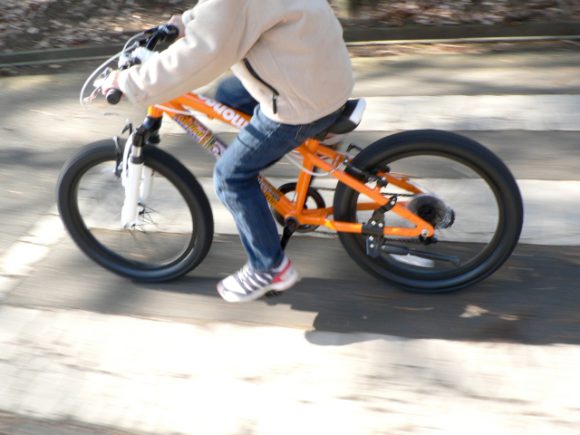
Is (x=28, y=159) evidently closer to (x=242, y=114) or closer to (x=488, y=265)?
(x=242, y=114)

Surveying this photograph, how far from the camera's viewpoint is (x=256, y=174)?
300 cm

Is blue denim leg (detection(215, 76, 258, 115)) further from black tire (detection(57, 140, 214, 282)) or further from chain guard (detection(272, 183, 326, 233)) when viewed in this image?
chain guard (detection(272, 183, 326, 233))

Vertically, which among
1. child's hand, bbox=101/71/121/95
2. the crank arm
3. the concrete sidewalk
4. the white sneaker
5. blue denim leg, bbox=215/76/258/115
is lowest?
the concrete sidewalk

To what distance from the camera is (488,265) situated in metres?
3.24

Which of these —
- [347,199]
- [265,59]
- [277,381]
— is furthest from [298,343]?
[265,59]

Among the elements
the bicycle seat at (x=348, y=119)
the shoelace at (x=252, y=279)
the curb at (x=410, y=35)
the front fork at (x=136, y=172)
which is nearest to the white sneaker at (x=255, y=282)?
the shoelace at (x=252, y=279)

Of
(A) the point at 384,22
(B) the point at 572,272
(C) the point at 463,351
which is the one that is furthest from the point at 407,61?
(C) the point at 463,351

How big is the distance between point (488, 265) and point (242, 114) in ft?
4.31

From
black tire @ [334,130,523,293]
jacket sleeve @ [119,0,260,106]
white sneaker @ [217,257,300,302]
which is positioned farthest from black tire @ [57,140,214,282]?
black tire @ [334,130,523,293]

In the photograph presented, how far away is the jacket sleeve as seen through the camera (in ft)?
8.03

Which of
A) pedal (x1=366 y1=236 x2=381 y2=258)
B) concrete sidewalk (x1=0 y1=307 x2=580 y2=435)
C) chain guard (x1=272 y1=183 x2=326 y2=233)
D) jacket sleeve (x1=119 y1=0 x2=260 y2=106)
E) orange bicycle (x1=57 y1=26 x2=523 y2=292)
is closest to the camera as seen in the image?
jacket sleeve (x1=119 y1=0 x2=260 y2=106)

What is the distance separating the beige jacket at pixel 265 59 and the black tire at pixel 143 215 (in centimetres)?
54

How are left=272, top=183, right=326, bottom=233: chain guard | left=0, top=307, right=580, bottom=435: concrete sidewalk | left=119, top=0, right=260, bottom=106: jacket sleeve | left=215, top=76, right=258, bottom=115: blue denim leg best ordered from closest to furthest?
left=119, top=0, right=260, bottom=106: jacket sleeve
left=0, top=307, right=580, bottom=435: concrete sidewalk
left=215, top=76, right=258, bottom=115: blue denim leg
left=272, top=183, right=326, bottom=233: chain guard

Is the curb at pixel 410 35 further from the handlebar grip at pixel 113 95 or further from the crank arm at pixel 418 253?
the handlebar grip at pixel 113 95
